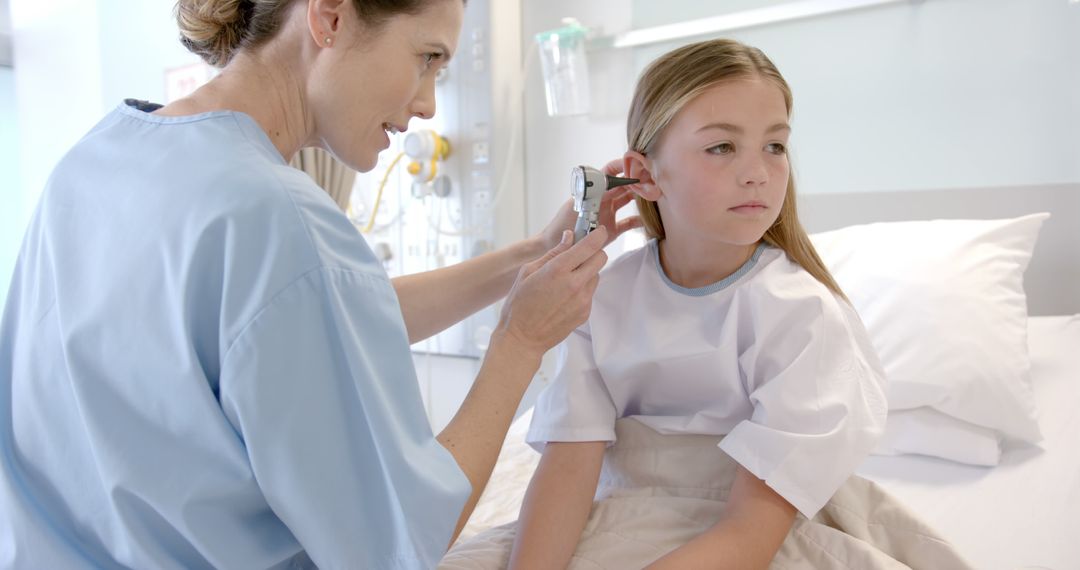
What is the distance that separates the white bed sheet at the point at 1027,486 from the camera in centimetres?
117

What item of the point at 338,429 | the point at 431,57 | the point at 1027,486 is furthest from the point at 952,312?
the point at 338,429

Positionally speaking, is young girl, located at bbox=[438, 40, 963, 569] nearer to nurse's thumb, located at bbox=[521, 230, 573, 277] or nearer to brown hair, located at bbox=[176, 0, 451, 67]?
nurse's thumb, located at bbox=[521, 230, 573, 277]

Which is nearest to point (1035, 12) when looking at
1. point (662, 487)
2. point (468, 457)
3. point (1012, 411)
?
point (1012, 411)

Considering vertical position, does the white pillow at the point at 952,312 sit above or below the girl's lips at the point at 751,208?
below

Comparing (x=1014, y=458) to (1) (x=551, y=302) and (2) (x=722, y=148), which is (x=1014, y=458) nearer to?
(2) (x=722, y=148)

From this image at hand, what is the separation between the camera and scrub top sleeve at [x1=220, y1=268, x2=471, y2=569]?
764 mm

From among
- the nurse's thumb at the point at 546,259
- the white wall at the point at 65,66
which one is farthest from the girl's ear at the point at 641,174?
the white wall at the point at 65,66

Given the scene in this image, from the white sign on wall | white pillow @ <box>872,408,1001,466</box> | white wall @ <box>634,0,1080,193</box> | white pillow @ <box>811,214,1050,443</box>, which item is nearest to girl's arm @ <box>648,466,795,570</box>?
white pillow @ <box>872,408,1001,466</box>

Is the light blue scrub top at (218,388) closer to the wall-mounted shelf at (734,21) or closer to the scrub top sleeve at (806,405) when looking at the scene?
the scrub top sleeve at (806,405)

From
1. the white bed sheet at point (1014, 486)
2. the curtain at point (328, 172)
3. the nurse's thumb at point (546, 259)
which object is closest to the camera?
the nurse's thumb at point (546, 259)

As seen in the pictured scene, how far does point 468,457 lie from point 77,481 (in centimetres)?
43

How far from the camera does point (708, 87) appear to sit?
1.17 meters

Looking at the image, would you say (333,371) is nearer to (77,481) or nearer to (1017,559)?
(77,481)

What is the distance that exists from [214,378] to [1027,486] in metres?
1.32
